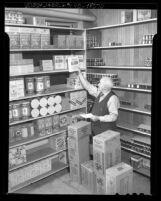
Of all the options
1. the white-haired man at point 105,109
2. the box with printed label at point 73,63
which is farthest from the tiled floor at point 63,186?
the box with printed label at point 73,63

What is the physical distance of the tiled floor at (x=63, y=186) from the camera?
3.28 metres

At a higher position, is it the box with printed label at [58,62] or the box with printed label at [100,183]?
the box with printed label at [58,62]

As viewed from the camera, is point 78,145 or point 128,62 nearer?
point 78,145

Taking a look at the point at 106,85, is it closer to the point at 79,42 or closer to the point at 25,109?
the point at 79,42

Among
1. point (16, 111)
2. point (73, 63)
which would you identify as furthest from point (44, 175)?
point (73, 63)

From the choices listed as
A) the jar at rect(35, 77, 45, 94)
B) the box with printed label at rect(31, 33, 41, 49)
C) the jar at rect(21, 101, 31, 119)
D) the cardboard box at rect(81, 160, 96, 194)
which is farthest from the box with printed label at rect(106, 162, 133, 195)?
the box with printed label at rect(31, 33, 41, 49)

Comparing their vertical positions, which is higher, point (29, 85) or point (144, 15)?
point (144, 15)

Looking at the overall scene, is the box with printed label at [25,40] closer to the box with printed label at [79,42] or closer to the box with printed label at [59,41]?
the box with printed label at [59,41]

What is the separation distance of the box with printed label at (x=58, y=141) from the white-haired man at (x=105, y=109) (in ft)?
1.82

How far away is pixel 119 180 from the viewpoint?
270cm

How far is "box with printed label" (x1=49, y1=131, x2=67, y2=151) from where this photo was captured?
3.68 m

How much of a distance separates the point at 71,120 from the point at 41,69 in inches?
37.4

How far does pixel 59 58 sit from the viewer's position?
141 inches

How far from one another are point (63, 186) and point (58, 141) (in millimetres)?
666
